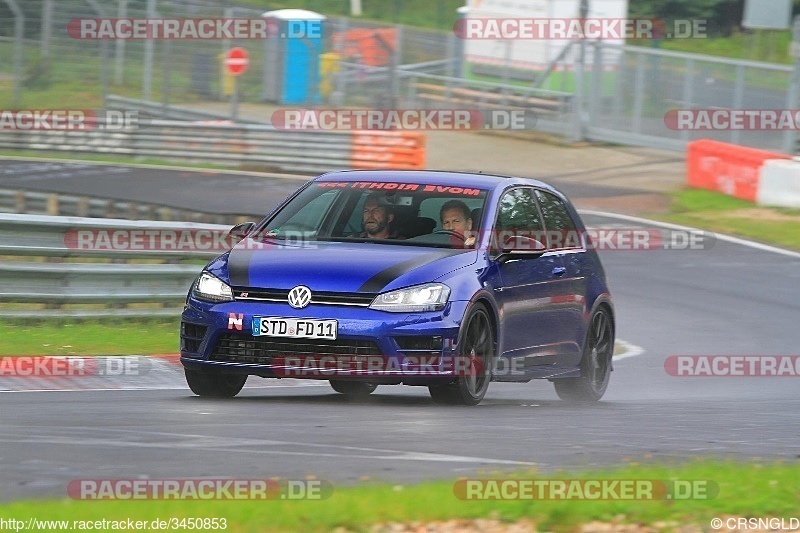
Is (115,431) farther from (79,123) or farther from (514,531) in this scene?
(79,123)

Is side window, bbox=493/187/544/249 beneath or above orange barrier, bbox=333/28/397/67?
above

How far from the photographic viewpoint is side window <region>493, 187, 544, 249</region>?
33.7 ft

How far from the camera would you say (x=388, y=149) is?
29.6 m

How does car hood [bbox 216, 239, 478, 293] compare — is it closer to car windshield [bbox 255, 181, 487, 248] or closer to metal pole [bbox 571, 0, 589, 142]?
car windshield [bbox 255, 181, 487, 248]

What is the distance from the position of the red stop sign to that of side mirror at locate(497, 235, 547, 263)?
2538 centimetres

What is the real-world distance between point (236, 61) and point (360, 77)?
9.40ft

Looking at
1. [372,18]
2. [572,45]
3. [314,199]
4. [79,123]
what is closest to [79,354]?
[314,199]

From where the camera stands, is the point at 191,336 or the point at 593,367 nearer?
the point at 191,336

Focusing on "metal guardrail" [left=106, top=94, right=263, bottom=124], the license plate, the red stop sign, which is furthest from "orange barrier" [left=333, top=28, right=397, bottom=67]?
the license plate

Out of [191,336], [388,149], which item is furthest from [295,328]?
[388,149]

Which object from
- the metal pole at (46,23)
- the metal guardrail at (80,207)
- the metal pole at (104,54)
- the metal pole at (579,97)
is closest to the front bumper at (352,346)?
the metal guardrail at (80,207)

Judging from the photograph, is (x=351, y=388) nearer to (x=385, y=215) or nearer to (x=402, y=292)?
(x=385, y=215)

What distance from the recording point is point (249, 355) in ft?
30.1

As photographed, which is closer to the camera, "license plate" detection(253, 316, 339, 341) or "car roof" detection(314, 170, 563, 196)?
"license plate" detection(253, 316, 339, 341)
